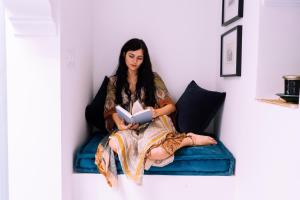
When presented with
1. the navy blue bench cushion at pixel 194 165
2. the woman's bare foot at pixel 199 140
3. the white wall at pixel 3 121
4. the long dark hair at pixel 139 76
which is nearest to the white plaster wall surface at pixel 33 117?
the white wall at pixel 3 121

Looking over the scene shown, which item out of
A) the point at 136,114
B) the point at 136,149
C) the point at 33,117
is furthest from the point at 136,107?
the point at 33,117

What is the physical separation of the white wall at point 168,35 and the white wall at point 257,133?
1.71 feet

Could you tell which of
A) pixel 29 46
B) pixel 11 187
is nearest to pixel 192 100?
pixel 29 46

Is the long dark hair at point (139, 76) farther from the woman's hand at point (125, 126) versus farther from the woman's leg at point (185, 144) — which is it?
the woman's leg at point (185, 144)

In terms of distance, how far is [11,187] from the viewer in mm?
1676

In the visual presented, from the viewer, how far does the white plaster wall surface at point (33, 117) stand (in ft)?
5.28

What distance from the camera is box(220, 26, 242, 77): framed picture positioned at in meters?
1.79

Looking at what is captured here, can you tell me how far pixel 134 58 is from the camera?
228cm

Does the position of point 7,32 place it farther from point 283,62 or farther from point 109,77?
point 283,62

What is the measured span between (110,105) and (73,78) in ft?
1.51

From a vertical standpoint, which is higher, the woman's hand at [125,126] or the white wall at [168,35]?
the white wall at [168,35]

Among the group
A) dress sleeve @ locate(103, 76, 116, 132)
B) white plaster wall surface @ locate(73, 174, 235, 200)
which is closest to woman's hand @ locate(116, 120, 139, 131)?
dress sleeve @ locate(103, 76, 116, 132)

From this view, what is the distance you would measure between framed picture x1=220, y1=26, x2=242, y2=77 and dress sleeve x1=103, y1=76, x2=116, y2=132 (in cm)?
87

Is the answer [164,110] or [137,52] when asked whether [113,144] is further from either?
[137,52]
